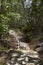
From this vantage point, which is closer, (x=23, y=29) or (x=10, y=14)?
(x=10, y=14)

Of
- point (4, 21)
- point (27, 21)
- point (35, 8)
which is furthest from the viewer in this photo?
point (27, 21)

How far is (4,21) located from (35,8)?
5.87 metres

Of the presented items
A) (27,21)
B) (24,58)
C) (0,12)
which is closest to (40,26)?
(27,21)

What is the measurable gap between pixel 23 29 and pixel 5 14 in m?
8.15

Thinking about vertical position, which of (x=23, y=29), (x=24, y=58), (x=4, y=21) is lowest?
(x=23, y=29)

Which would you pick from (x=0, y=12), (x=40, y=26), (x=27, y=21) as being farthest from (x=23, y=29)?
(x=0, y=12)

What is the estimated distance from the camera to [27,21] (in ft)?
69.7

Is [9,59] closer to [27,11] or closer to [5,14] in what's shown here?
[5,14]

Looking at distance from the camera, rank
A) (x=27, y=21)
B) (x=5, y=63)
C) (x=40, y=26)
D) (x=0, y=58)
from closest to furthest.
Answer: (x=5, y=63)
(x=0, y=58)
(x=40, y=26)
(x=27, y=21)

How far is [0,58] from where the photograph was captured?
1227 cm

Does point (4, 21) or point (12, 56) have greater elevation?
point (4, 21)

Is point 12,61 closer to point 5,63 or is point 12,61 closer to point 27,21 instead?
point 5,63

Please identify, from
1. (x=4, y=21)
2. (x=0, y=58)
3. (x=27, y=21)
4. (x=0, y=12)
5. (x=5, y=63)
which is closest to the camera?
(x=5, y=63)

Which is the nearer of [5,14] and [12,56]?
[12,56]
